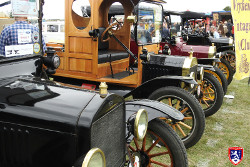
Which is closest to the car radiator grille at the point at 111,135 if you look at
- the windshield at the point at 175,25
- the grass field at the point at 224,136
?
the grass field at the point at 224,136

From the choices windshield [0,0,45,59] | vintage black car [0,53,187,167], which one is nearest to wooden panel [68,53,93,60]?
windshield [0,0,45,59]

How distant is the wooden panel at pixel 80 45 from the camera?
3988mm

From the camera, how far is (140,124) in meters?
1.87

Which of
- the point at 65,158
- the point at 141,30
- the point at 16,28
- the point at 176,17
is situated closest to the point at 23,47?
the point at 16,28

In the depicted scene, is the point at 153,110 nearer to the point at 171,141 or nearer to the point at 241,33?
the point at 171,141

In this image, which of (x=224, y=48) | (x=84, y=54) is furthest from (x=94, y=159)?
(x=224, y=48)

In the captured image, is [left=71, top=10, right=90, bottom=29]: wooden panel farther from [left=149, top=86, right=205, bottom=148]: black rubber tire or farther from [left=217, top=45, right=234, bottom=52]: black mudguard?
[left=217, top=45, right=234, bottom=52]: black mudguard

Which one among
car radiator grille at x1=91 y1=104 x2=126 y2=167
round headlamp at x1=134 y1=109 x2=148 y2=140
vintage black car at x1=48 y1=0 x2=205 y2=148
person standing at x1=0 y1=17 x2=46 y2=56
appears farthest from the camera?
vintage black car at x1=48 y1=0 x2=205 y2=148

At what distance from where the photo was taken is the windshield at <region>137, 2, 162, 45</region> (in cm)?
404

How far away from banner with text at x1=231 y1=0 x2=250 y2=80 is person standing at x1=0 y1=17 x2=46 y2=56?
310 centimetres

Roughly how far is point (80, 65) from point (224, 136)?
2.35m

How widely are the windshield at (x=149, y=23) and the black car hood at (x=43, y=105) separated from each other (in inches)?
101

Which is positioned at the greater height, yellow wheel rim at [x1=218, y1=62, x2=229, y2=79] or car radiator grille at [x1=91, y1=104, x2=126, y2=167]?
yellow wheel rim at [x1=218, y1=62, x2=229, y2=79]

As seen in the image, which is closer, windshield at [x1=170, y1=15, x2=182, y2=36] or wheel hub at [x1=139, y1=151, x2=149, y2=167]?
wheel hub at [x1=139, y1=151, x2=149, y2=167]
